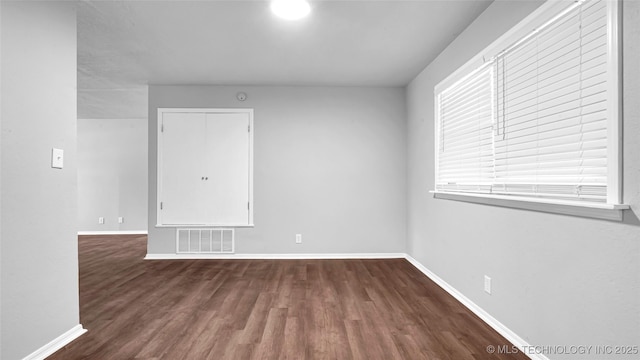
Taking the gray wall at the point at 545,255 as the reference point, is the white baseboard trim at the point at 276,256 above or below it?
below

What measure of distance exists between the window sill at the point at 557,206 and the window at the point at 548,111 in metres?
0.01

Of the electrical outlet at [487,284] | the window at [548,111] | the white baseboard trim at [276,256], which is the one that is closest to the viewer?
the window at [548,111]

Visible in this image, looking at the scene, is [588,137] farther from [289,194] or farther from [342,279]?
[289,194]

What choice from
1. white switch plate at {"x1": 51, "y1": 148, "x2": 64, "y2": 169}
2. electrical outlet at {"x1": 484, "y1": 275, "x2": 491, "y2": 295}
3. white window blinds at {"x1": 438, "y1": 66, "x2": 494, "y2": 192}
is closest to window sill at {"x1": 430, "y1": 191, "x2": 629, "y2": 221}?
white window blinds at {"x1": 438, "y1": 66, "x2": 494, "y2": 192}

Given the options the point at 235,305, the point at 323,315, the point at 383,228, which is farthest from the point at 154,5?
the point at 383,228

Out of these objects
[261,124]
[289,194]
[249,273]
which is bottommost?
[249,273]

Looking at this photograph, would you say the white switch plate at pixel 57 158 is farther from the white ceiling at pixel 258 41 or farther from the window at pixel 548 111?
the window at pixel 548 111

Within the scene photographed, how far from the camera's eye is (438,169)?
3.43m

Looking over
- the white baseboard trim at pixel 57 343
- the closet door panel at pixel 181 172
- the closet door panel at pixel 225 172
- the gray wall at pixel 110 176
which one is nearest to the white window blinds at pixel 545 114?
the closet door panel at pixel 225 172

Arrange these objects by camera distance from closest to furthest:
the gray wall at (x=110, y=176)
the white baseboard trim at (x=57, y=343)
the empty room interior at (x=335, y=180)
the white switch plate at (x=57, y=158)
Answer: the empty room interior at (x=335, y=180)
the white baseboard trim at (x=57, y=343)
the white switch plate at (x=57, y=158)
the gray wall at (x=110, y=176)

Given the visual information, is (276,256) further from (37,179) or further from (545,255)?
(545,255)

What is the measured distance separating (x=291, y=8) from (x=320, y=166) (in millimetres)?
2428

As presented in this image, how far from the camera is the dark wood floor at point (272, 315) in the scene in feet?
6.64

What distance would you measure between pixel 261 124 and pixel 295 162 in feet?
2.42
